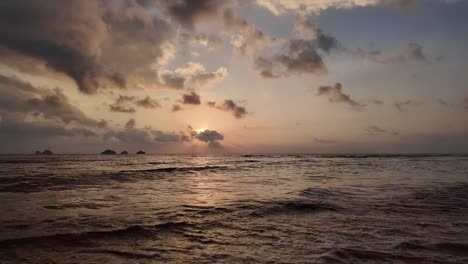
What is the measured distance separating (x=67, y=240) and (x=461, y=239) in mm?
8719

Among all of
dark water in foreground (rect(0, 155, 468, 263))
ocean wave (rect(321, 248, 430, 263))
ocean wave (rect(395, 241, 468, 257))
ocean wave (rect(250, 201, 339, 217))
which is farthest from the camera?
ocean wave (rect(250, 201, 339, 217))

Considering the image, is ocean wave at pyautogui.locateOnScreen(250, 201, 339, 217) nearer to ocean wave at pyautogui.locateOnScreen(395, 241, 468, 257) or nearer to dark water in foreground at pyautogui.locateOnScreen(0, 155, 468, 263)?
dark water in foreground at pyautogui.locateOnScreen(0, 155, 468, 263)

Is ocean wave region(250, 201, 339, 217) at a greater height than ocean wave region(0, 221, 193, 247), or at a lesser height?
lesser

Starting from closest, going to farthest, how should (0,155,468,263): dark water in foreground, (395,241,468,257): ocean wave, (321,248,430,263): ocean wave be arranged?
1. (321,248,430,263): ocean wave
2. (0,155,468,263): dark water in foreground
3. (395,241,468,257): ocean wave

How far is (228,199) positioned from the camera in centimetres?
1333

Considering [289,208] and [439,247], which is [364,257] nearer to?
[439,247]

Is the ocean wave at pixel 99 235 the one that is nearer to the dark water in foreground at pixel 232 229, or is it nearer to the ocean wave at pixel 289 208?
the dark water in foreground at pixel 232 229

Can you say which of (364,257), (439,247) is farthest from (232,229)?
(439,247)

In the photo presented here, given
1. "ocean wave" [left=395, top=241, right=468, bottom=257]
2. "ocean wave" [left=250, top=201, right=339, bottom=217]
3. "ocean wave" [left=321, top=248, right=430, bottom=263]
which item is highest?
"ocean wave" [left=321, top=248, right=430, bottom=263]

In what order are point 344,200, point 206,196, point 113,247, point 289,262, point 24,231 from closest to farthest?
point 289,262, point 113,247, point 24,231, point 344,200, point 206,196

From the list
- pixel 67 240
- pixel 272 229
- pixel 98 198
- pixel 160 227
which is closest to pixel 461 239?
pixel 272 229

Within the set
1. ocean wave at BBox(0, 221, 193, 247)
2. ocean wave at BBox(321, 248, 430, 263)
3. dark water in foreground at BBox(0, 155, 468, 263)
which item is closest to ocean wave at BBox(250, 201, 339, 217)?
dark water in foreground at BBox(0, 155, 468, 263)

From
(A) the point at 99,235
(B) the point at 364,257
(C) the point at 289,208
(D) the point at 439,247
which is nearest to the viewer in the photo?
(B) the point at 364,257

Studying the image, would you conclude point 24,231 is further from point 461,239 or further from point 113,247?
point 461,239
